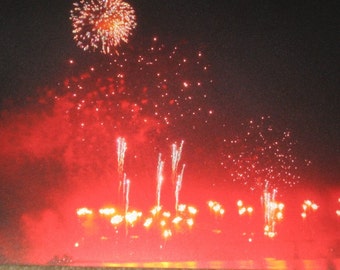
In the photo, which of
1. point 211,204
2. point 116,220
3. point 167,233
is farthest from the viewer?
point 211,204

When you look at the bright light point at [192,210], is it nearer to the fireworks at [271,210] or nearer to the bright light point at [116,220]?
the fireworks at [271,210]

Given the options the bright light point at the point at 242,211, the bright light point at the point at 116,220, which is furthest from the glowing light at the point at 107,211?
the bright light point at the point at 242,211

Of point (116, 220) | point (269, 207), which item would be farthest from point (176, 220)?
point (269, 207)

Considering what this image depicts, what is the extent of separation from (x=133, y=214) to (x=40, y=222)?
1375cm

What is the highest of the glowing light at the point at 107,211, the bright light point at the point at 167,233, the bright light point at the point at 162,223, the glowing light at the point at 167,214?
the glowing light at the point at 167,214

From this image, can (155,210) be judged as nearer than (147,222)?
No

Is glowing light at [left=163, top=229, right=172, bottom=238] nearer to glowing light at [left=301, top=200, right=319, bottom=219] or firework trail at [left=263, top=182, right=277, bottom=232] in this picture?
firework trail at [left=263, top=182, right=277, bottom=232]

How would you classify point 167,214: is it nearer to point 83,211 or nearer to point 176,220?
point 176,220

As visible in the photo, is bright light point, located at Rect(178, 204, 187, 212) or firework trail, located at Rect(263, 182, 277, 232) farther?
firework trail, located at Rect(263, 182, 277, 232)

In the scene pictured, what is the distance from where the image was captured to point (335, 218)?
46.2 metres

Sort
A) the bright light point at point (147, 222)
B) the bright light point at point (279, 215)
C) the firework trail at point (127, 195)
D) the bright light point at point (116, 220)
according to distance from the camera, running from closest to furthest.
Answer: the bright light point at point (116, 220)
the bright light point at point (147, 222)
the firework trail at point (127, 195)
the bright light point at point (279, 215)

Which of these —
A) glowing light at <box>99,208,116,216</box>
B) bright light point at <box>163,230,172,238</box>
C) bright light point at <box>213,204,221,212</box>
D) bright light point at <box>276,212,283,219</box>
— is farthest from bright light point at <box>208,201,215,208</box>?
glowing light at <box>99,208,116,216</box>

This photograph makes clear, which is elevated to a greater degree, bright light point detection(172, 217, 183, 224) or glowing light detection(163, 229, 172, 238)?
bright light point detection(172, 217, 183, 224)

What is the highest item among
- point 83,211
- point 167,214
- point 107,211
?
point 167,214
